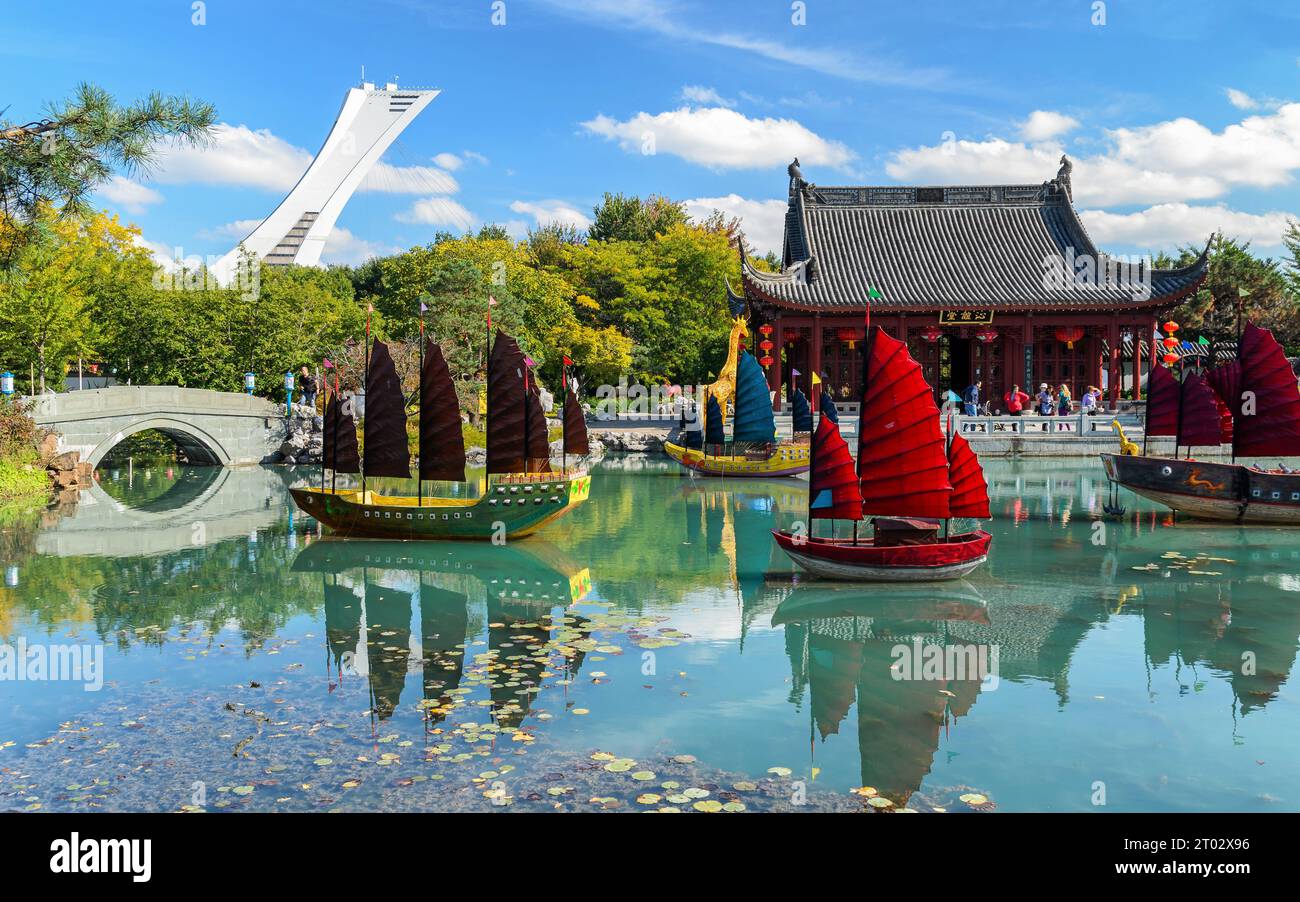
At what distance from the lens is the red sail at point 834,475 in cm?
1376

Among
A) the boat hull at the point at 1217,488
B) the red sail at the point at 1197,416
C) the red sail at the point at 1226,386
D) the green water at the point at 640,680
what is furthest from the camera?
the red sail at the point at 1197,416

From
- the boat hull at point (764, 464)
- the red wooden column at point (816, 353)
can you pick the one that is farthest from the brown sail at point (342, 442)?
the red wooden column at point (816, 353)

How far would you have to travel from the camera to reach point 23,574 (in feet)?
50.7

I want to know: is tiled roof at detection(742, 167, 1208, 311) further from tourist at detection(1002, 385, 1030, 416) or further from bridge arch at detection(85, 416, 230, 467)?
bridge arch at detection(85, 416, 230, 467)

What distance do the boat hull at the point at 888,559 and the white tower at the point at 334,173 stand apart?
5732 cm

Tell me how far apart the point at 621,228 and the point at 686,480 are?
30653 millimetres

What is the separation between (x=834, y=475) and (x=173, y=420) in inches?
993

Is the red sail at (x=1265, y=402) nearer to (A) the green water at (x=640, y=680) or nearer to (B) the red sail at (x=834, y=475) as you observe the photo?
(A) the green water at (x=640, y=680)

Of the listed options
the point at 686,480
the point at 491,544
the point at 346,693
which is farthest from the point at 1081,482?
the point at 346,693

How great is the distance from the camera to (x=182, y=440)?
34844mm

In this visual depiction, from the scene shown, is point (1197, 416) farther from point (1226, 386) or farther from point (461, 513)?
point (461, 513)

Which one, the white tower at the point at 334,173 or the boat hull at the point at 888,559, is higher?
the white tower at the point at 334,173

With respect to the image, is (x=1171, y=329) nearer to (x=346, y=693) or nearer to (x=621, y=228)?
(x=621, y=228)

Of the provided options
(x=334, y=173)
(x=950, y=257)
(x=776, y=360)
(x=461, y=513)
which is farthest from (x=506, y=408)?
(x=334, y=173)
